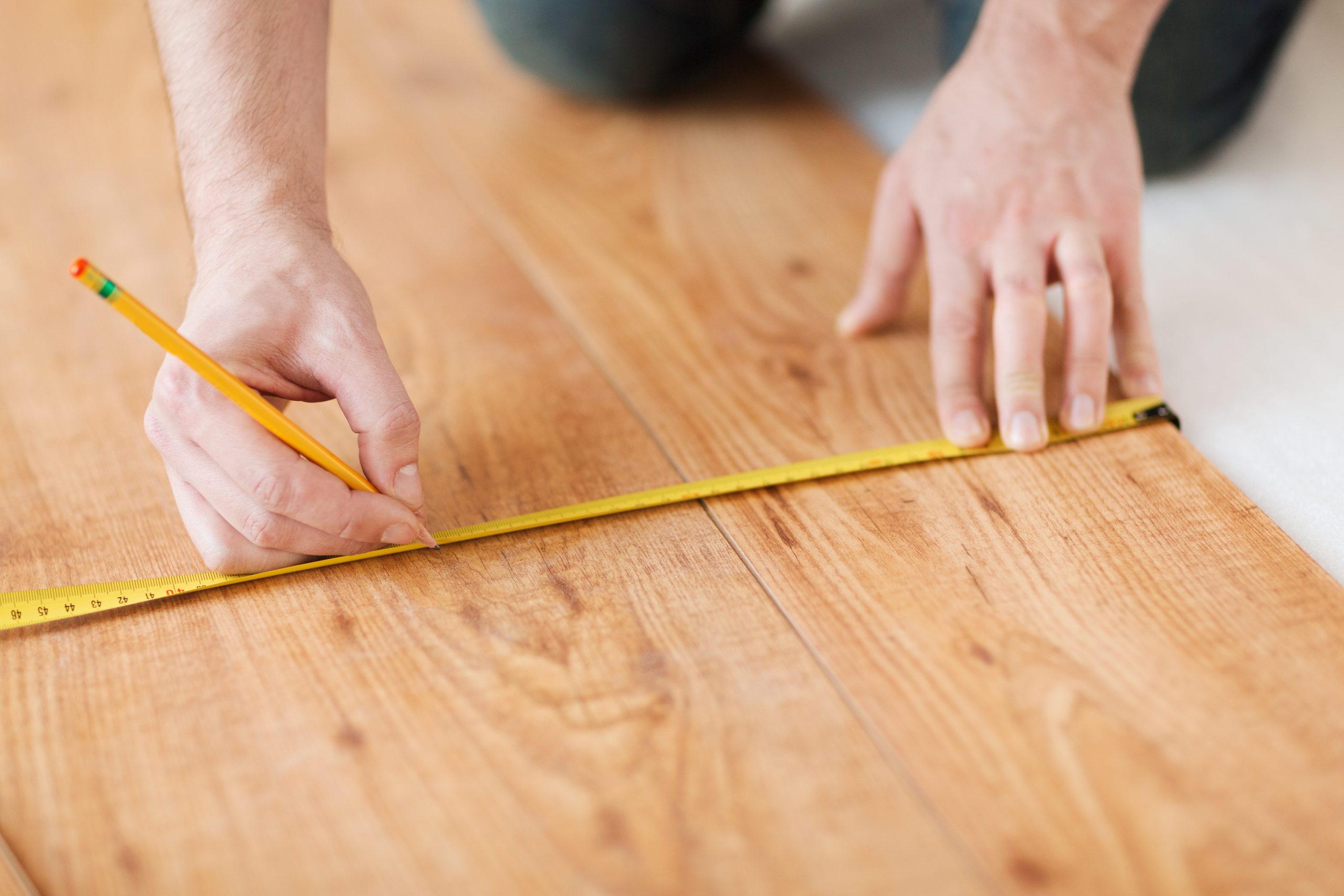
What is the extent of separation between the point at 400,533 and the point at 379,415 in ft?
0.35

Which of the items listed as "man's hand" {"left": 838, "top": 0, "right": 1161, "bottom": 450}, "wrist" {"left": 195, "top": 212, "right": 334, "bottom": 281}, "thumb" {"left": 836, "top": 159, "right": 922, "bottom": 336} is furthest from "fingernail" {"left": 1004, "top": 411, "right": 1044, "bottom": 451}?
"wrist" {"left": 195, "top": 212, "right": 334, "bottom": 281}

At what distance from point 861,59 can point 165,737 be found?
160 cm

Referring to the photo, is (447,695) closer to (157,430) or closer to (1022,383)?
(157,430)

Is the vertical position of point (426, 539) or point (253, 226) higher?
point (253, 226)

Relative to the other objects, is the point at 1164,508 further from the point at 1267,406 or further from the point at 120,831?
the point at 120,831

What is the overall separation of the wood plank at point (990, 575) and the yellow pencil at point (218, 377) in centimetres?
36

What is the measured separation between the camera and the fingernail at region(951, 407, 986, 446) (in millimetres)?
1101

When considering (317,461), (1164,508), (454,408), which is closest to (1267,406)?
(1164,508)

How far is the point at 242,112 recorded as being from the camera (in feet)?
3.37

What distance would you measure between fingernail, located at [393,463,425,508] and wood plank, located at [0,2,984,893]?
8 cm

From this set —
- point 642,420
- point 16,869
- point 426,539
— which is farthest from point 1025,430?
point 16,869

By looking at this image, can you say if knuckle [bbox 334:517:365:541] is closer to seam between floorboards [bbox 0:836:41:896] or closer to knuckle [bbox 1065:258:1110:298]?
seam between floorboards [bbox 0:836:41:896]

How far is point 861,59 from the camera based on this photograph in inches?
76.5

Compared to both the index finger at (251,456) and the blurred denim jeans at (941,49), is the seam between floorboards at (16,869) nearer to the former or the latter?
the index finger at (251,456)
